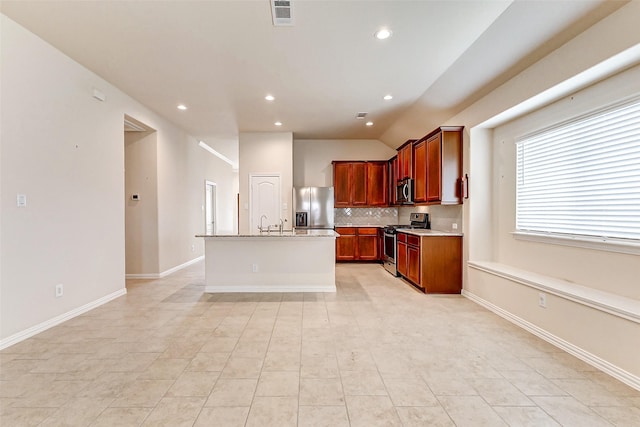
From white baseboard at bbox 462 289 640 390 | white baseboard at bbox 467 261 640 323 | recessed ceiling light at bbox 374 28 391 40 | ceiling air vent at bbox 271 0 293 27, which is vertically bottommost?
white baseboard at bbox 462 289 640 390

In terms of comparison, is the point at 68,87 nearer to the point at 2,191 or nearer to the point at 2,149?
the point at 2,149

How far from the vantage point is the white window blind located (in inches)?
90.7

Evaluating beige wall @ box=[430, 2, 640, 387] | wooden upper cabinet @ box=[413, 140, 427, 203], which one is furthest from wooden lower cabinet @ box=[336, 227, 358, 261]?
beige wall @ box=[430, 2, 640, 387]

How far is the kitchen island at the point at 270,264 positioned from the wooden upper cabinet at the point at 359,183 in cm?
273

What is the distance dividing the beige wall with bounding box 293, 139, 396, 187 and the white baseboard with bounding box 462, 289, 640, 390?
450 cm

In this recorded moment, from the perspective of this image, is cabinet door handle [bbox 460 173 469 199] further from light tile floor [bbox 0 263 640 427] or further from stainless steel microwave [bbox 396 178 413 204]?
light tile floor [bbox 0 263 640 427]

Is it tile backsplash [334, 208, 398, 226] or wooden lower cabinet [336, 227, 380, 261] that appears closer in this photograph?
wooden lower cabinet [336, 227, 380, 261]

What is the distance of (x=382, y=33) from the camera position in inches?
109

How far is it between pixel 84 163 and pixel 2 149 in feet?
3.05

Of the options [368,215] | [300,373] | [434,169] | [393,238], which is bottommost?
[300,373]

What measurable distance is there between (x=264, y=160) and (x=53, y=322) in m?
4.32

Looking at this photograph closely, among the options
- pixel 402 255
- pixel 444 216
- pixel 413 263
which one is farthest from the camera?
pixel 402 255

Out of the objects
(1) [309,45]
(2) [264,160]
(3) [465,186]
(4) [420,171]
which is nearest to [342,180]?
(2) [264,160]

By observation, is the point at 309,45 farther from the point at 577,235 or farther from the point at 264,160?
the point at 264,160
